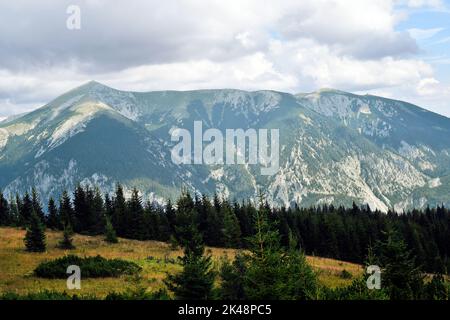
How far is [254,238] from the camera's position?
78.2 feet

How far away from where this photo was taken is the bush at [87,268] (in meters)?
33.0

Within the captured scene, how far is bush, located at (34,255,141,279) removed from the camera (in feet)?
108

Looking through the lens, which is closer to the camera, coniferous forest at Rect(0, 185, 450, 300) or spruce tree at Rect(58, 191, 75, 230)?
coniferous forest at Rect(0, 185, 450, 300)

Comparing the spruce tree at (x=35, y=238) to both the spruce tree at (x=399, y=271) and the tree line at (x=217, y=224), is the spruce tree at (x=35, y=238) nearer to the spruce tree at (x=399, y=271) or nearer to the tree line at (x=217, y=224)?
the tree line at (x=217, y=224)

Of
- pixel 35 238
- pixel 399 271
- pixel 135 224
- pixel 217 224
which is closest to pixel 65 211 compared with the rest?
pixel 135 224

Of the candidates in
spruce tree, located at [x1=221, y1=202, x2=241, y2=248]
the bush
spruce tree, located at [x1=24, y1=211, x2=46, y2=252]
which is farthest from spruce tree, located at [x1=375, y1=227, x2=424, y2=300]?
spruce tree, located at [x1=221, y1=202, x2=241, y2=248]

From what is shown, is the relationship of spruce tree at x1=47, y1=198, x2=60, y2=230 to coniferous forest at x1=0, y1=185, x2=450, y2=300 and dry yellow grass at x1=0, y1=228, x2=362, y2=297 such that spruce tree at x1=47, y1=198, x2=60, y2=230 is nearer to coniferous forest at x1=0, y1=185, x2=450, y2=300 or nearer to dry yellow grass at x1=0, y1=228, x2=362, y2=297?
coniferous forest at x1=0, y1=185, x2=450, y2=300

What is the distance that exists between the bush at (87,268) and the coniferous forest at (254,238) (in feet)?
16.7

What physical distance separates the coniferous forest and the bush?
5.09 metres

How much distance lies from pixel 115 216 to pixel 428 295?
57.9 metres

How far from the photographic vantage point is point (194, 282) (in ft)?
78.9
